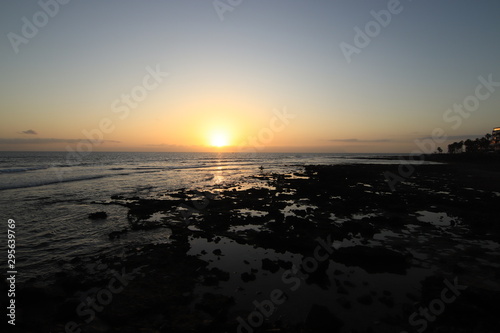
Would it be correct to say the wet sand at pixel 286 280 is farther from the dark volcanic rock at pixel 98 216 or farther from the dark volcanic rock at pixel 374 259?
the dark volcanic rock at pixel 98 216

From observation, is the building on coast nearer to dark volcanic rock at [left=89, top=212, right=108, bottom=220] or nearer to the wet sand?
the wet sand

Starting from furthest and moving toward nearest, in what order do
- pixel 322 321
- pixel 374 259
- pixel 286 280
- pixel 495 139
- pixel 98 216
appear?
pixel 495 139 < pixel 98 216 < pixel 374 259 < pixel 286 280 < pixel 322 321

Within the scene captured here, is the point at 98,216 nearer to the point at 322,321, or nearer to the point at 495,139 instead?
the point at 322,321

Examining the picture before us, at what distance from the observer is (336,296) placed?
8297 mm

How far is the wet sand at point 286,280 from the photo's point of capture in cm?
705

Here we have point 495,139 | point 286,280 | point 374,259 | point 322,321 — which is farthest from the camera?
point 495,139

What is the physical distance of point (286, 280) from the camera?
→ 944 centimetres

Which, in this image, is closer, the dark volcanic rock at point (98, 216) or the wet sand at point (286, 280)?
the wet sand at point (286, 280)

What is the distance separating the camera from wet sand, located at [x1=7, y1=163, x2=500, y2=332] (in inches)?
278

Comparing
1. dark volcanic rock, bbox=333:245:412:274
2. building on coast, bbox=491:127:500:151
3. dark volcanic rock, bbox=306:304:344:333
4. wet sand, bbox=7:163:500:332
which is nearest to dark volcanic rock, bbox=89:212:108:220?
wet sand, bbox=7:163:500:332

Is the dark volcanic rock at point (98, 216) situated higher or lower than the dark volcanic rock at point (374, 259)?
lower

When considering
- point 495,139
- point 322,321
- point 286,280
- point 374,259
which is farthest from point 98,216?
point 495,139

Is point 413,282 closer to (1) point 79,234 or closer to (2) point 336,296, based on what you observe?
(2) point 336,296

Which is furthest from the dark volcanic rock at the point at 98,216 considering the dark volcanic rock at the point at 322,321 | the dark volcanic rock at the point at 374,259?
the dark volcanic rock at the point at 322,321
